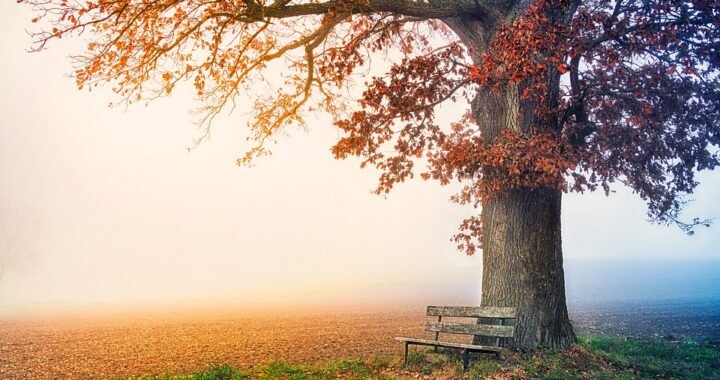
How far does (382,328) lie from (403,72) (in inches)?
501

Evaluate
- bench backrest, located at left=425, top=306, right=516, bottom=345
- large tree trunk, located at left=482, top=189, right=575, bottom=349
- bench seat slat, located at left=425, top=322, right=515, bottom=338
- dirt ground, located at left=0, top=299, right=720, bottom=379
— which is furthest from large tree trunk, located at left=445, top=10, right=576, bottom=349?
dirt ground, located at left=0, top=299, right=720, bottom=379

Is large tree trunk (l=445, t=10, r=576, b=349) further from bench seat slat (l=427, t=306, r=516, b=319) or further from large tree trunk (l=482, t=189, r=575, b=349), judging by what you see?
bench seat slat (l=427, t=306, r=516, b=319)

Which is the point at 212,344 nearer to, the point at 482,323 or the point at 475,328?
the point at 482,323

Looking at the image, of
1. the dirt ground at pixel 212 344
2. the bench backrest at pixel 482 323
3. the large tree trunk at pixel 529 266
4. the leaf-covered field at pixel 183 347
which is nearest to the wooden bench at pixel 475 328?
the bench backrest at pixel 482 323

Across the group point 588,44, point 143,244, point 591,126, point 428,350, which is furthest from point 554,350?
point 143,244

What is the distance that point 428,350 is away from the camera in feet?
34.6

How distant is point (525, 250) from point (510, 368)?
2.70 meters

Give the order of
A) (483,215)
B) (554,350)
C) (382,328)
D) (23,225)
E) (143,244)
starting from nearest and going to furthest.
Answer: (554,350), (483,215), (382,328), (23,225), (143,244)

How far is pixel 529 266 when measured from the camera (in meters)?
10.3

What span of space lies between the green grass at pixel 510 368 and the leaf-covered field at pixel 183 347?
5.15ft

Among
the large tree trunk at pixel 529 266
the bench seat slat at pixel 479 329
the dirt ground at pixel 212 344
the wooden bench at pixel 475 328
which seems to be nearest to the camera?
the wooden bench at pixel 475 328

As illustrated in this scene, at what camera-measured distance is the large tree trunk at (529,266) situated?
33.2 ft

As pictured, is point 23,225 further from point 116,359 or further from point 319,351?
point 319,351

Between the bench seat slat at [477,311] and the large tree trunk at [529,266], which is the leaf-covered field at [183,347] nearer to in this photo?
the bench seat slat at [477,311]
